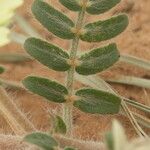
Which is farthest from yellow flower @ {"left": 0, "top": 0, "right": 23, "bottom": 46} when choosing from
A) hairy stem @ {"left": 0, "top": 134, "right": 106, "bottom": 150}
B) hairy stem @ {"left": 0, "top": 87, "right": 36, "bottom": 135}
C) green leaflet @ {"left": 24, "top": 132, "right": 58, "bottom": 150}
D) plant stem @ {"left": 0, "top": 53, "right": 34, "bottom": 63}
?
plant stem @ {"left": 0, "top": 53, "right": 34, "bottom": 63}

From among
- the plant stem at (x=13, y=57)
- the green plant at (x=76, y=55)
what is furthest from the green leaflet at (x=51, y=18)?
the plant stem at (x=13, y=57)

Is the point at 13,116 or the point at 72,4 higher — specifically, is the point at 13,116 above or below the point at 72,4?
below

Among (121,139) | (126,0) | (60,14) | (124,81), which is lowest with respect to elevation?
(121,139)

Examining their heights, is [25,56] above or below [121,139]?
above

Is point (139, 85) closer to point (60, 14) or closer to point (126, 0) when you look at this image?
point (126, 0)

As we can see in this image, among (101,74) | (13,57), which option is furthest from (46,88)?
(13,57)

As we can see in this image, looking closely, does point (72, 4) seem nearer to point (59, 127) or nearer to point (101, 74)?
point (59, 127)

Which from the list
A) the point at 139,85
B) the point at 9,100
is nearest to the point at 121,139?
the point at 9,100
